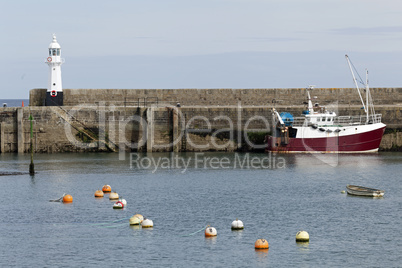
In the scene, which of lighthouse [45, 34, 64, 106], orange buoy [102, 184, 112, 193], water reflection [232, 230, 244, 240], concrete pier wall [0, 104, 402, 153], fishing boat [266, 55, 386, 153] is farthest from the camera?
lighthouse [45, 34, 64, 106]

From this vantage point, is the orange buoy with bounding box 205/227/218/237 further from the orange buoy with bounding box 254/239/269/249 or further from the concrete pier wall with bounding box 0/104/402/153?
the concrete pier wall with bounding box 0/104/402/153

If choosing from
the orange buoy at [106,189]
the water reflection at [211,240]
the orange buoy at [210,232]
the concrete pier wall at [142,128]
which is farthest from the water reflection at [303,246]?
the concrete pier wall at [142,128]

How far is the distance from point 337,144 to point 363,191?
17.9 meters

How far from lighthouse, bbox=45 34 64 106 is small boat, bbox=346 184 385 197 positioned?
93.6ft

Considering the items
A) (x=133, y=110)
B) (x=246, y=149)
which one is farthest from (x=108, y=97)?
(x=246, y=149)

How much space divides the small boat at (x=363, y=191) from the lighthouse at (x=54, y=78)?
93.6 ft

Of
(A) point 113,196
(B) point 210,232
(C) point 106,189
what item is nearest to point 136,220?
(B) point 210,232

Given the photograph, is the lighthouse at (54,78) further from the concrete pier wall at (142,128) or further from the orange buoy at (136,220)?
the orange buoy at (136,220)

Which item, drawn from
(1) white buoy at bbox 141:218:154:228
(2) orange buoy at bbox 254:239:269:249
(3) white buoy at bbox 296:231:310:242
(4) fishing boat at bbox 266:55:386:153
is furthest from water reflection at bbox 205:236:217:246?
(4) fishing boat at bbox 266:55:386:153

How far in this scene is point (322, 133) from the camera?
53781 millimetres

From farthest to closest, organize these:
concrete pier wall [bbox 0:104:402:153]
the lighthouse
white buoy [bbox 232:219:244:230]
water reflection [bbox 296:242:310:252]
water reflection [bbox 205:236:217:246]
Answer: the lighthouse → concrete pier wall [bbox 0:104:402:153] → white buoy [bbox 232:219:244:230] → water reflection [bbox 205:236:217:246] → water reflection [bbox 296:242:310:252]

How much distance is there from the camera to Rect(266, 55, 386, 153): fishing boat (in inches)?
2110

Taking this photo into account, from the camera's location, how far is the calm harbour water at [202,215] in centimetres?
2494

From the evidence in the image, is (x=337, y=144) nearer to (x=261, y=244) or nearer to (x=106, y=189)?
(x=106, y=189)
